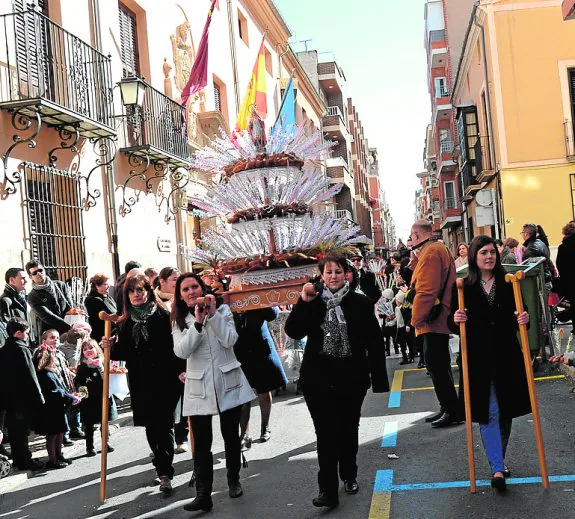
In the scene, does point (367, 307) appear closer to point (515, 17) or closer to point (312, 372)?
point (312, 372)

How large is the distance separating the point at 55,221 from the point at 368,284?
4.72m

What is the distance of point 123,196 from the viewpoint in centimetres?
1365

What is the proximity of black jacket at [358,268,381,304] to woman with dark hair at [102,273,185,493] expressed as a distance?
5.14 meters

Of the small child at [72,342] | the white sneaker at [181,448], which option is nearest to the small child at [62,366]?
the small child at [72,342]

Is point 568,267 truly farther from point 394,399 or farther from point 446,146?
point 446,146

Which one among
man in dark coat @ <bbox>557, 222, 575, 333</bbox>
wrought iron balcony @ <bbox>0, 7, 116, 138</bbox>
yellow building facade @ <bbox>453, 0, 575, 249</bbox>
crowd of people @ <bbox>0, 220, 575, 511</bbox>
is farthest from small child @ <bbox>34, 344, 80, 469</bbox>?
yellow building facade @ <bbox>453, 0, 575, 249</bbox>

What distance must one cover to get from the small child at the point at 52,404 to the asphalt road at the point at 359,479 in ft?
0.84

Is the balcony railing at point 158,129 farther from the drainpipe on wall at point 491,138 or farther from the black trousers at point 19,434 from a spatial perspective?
the drainpipe on wall at point 491,138

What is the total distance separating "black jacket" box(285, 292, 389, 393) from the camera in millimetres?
5344

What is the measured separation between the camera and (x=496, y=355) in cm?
538

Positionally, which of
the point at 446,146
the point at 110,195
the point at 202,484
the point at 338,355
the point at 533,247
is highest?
the point at 446,146

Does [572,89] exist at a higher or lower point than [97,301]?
higher

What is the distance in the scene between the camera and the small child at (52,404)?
283 inches

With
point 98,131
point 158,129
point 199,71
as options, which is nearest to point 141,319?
point 98,131
